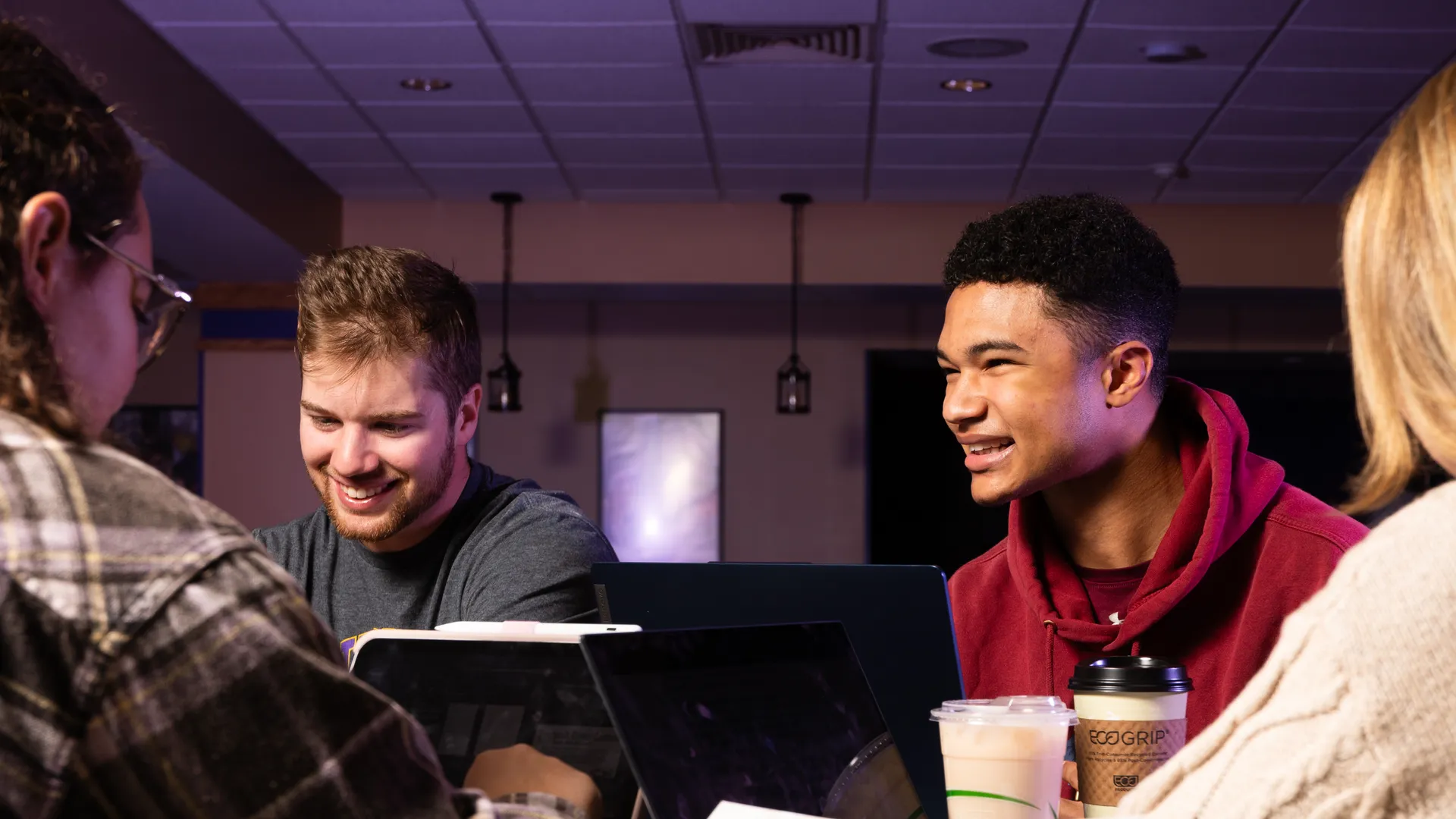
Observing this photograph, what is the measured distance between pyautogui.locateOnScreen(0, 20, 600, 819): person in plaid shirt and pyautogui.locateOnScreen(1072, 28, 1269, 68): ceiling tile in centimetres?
427

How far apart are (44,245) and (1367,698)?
0.90 meters

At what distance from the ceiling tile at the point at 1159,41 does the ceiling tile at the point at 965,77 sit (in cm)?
21

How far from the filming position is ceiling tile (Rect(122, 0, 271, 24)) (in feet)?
14.8

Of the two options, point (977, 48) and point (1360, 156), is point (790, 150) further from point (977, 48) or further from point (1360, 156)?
point (1360, 156)

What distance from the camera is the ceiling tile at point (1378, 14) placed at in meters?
4.50

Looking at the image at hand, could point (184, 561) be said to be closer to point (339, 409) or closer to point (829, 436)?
point (339, 409)

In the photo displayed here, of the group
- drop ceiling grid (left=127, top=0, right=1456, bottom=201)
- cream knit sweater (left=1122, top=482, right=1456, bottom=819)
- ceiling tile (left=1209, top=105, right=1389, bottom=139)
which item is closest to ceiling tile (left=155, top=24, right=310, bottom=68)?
drop ceiling grid (left=127, top=0, right=1456, bottom=201)

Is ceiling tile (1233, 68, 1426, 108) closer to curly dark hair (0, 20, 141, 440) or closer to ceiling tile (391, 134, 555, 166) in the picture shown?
ceiling tile (391, 134, 555, 166)

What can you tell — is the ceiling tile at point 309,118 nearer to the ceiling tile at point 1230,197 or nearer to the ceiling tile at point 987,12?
the ceiling tile at point 987,12

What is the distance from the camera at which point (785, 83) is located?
5336mm

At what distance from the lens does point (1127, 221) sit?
1986 millimetres

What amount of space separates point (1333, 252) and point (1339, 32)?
237cm

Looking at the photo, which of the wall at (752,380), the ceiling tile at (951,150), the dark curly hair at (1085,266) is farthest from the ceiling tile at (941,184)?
the dark curly hair at (1085,266)

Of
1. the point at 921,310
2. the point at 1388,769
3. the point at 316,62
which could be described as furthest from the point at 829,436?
the point at 1388,769
